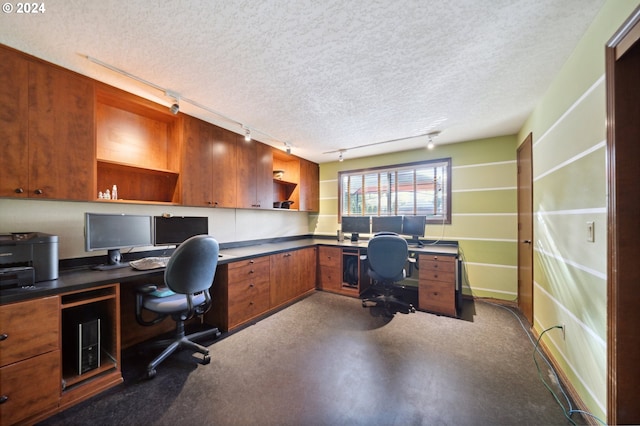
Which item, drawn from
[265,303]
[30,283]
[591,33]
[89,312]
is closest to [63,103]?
[30,283]

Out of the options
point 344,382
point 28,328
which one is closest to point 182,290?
point 28,328

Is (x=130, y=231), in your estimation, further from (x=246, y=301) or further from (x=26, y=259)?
(x=246, y=301)

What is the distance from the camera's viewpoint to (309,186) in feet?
15.5

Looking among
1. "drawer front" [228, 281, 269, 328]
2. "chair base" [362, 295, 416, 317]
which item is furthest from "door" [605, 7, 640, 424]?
"drawer front" [228, 281, 269, 328]

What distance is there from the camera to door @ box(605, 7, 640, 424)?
3.90ft

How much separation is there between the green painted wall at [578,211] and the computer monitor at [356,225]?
2.40 metres

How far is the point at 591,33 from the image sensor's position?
1.47 m

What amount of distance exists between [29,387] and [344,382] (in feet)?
6.74

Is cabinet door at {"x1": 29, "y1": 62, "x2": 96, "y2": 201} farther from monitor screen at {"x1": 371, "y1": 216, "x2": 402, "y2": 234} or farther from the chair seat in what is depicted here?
monitor screen at {"x1": 371, "y1": 216, "x2": 402, "y2": 234}

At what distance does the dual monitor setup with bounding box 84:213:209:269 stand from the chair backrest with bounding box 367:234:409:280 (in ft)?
7.40

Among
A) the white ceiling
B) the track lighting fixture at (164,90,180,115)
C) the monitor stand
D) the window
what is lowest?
the monitor stand

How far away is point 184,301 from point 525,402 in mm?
2767

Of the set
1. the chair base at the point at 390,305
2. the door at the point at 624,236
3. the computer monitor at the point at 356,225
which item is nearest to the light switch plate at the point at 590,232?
the door at the point at 624,236

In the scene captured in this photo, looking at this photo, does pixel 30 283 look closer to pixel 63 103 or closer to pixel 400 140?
pixel 63 103
